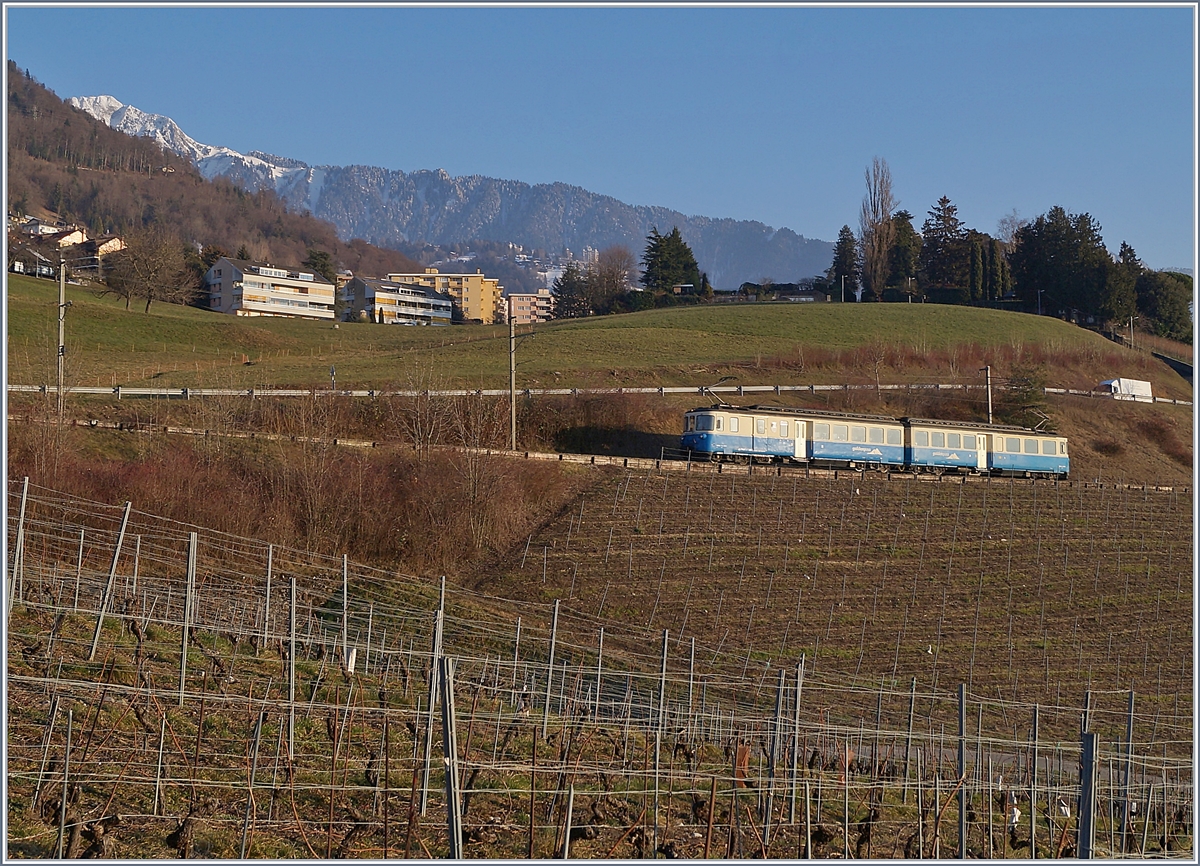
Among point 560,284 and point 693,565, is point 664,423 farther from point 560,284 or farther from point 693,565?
point 560,284

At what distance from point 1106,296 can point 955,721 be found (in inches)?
3145

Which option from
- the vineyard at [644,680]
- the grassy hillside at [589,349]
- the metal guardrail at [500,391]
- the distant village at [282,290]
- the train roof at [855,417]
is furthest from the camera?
the distant village at [282,290]

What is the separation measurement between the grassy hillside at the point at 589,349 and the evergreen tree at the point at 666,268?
21932 mm

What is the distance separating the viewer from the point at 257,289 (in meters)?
113

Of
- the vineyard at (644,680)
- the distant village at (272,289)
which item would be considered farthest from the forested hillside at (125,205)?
the vineyard at (644,680)

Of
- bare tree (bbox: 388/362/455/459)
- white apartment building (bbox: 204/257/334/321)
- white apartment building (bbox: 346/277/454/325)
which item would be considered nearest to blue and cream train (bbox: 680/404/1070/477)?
bare tree (bbox: 388/362/455/459)

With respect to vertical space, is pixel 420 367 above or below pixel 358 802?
above

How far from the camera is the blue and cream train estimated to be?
41.4 meters

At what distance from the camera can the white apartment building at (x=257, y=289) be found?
111375 mm

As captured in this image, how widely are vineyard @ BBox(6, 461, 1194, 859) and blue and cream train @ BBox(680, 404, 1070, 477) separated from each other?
2017 millimetres

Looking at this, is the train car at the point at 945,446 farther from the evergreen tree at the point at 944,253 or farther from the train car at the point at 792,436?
Answer: the evergreen tree at the point at 944,253

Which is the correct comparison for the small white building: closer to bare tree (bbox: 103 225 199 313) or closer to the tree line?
the tree line

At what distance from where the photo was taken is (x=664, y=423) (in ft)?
158

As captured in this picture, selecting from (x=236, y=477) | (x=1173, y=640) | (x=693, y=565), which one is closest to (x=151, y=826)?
(x=693, y=565)
